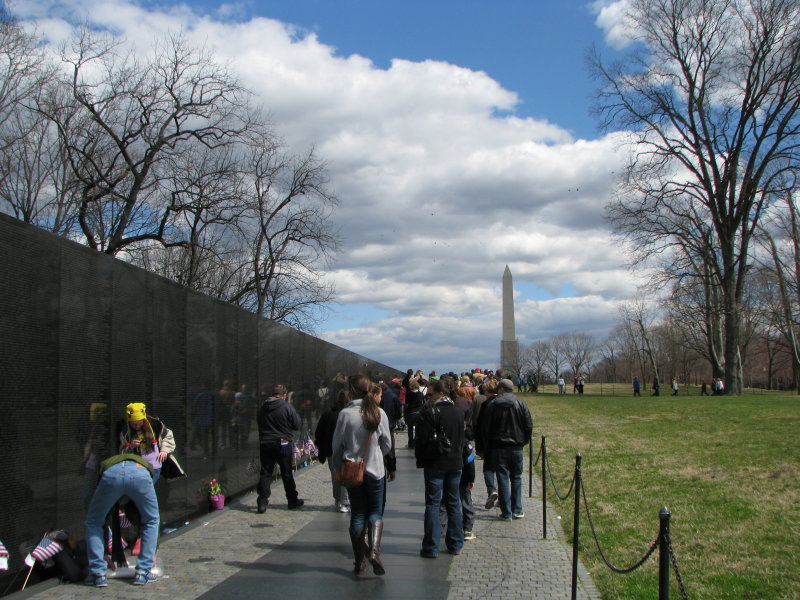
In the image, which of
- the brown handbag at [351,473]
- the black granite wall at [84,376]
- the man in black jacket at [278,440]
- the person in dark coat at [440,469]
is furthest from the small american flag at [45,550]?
the man in black jacket at [278,440]

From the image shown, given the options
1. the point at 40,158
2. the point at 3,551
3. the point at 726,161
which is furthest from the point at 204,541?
the point at 726,161

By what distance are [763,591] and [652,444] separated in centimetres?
1233

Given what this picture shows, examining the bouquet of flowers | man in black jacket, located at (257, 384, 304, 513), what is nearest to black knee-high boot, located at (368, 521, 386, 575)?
man in black jacket, located at (257, 384, 304, 513)

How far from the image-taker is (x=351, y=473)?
7.14 m

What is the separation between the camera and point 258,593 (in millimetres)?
6504

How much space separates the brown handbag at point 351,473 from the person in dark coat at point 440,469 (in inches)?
36.5

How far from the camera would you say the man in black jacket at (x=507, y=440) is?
989 centimetres

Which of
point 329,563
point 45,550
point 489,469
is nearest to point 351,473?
point 329,563

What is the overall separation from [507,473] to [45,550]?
553 cm

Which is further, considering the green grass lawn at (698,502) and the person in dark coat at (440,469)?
the person in dark coat at (440,469)

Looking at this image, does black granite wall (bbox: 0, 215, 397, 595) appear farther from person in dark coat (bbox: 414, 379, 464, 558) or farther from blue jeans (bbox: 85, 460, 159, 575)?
person in dark coat (bbox: 414, 379, 464, 558)

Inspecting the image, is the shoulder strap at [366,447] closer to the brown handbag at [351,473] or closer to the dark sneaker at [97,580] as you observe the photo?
the brown handbag at [351,473]

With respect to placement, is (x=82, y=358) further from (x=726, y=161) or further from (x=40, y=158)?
(x=726, y=161)

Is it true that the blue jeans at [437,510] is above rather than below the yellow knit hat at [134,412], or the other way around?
below
